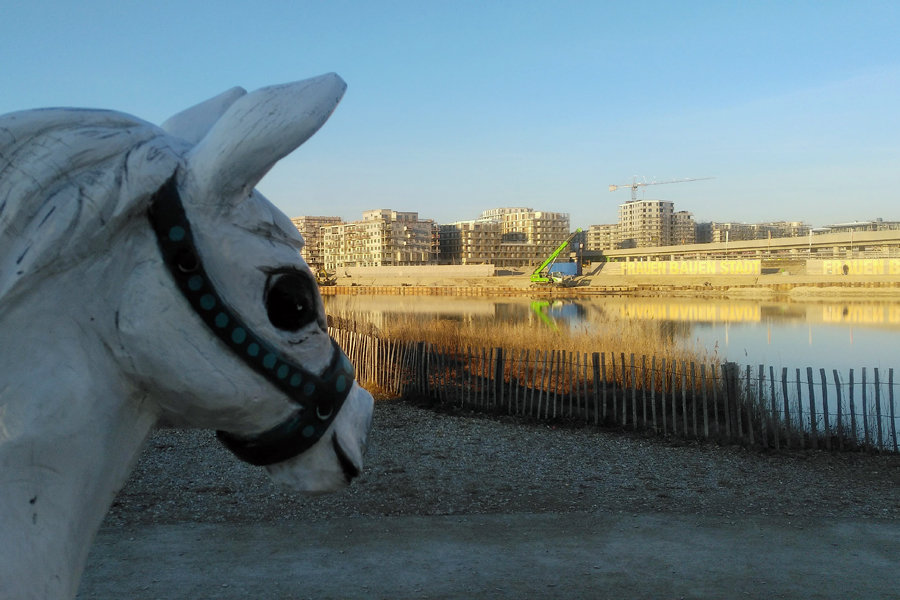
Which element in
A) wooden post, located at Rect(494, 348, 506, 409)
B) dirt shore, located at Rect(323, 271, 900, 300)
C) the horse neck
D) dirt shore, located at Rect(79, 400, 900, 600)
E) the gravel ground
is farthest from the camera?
dirt shore, located at Rect(323, 271, 900, 300)

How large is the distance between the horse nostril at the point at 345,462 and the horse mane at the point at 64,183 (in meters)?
0.51

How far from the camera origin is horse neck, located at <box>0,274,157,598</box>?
0.83 m

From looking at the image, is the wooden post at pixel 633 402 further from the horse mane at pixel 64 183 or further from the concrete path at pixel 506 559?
the horse mane at pixel 64 183

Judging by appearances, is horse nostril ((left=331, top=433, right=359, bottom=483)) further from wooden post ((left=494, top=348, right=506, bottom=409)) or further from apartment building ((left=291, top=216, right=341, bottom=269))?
apartment building ((left=291, top=216, right=341, bottom=269))

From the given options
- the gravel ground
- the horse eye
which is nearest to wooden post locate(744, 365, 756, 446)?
the gravel ground

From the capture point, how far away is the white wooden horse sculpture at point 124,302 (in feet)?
2.78

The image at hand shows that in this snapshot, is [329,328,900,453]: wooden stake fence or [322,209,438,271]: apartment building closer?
[329,328,900,453]: wooden stake fence

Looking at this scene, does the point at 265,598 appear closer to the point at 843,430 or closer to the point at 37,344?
the point at 37,344

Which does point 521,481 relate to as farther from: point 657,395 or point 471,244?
point 471,244

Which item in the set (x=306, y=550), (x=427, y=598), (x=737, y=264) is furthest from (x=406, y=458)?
(x=737, y=264)

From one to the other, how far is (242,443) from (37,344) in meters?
0.36

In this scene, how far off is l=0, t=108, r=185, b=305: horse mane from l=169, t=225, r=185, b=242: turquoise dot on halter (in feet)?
0.18

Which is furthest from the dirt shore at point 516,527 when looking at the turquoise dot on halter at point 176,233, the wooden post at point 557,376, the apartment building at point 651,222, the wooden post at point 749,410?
the apartment building at point 651,222

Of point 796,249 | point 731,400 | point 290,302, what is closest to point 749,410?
point 731,400
